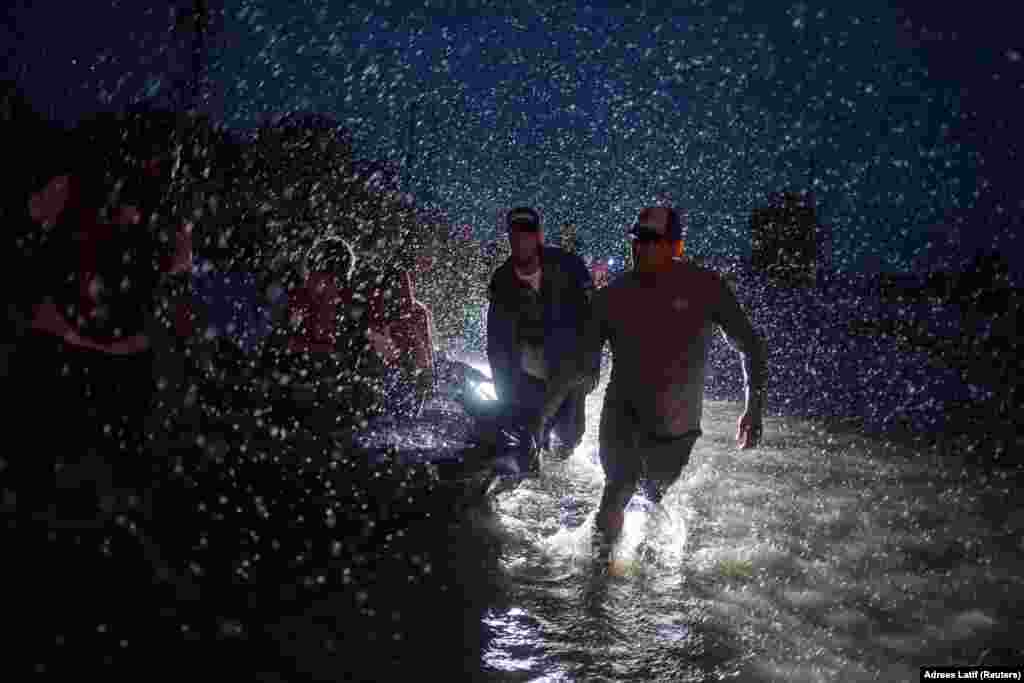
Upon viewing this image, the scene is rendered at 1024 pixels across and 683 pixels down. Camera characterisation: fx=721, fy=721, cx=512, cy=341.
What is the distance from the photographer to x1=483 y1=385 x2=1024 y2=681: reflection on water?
9.02 ft

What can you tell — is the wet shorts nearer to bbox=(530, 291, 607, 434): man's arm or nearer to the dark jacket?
bbox=(530, 291, 607, 434): man's arm

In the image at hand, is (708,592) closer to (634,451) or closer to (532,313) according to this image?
(634,451)

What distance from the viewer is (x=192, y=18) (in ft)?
62.0

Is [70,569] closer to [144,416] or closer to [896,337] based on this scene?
[144,416]

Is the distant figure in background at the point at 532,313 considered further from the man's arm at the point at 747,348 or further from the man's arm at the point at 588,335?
the man's arm at the point at 747,348

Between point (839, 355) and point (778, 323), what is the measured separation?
756 cm

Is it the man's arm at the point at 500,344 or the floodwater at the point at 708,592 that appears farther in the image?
the man's arm at the point at 500,344

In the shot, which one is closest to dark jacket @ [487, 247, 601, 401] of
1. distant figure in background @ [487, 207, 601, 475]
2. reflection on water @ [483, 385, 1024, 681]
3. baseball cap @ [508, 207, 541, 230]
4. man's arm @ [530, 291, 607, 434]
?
distant figure in background @ [487, 207, 601, 475]

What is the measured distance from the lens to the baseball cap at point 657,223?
4.02m

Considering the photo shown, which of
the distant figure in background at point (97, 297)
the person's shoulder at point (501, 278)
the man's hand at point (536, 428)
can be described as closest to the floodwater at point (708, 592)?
the man's hand at point (536, 428)

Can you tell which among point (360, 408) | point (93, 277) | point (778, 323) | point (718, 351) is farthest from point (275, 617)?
point (778, 323)

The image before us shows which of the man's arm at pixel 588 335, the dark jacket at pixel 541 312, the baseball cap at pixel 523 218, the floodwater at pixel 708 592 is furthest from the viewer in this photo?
the dark jacket at pixel 541 312

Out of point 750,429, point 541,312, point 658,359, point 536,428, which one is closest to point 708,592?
point 750,429

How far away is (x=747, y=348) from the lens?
418cm
